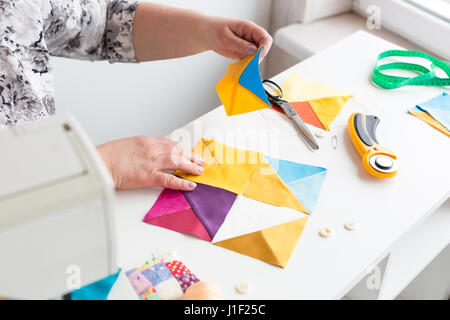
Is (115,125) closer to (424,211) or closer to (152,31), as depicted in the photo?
(152,31)

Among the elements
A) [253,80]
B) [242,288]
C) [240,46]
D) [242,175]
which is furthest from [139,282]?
[240,46]

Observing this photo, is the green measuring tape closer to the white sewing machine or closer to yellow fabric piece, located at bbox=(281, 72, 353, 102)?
yellow fabric piece, located at bbox=(281, 72, 353, 102)

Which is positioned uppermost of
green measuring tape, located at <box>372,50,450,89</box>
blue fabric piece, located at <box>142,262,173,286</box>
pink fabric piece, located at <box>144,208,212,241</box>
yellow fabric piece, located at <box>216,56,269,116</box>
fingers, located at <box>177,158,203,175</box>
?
yellow fabric piece, located at <box>216,56,269,116</box>

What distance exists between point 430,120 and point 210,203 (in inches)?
18.7

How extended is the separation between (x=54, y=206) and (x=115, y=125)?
1.08 metres

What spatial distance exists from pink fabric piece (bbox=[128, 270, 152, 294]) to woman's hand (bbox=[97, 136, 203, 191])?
6.3 inches

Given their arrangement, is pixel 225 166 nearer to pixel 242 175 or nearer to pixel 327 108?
pixel 242 175

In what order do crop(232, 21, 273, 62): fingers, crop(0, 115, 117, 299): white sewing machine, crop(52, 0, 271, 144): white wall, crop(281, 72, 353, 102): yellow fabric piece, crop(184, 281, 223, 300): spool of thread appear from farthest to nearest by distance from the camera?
crop(52, 0, 271, 144): white wall < crop(281, 72, 353, 102): yellow fabric piece < crop(232, 21, 273, 62): fingers < crop(184, 281, 223, 300): spool of thread < crop(0, 115, 117, 299): white sewing machine

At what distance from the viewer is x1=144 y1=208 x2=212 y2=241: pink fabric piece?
2.24ft

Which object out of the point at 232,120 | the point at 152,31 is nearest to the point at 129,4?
the point at 152,31

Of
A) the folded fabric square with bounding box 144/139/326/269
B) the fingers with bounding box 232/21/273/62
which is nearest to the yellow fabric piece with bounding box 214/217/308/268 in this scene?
the folded fabric square with bounding box 144/139/326/269

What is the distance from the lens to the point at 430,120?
907 mm
